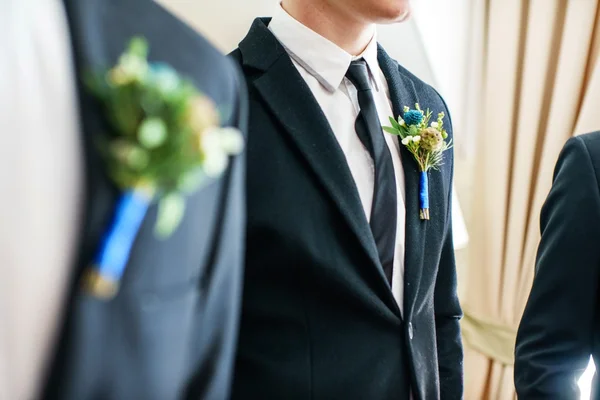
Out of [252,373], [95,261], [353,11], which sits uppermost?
[353,11]

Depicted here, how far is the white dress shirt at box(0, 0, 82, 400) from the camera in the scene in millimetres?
412

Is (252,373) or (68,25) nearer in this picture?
(68,25)

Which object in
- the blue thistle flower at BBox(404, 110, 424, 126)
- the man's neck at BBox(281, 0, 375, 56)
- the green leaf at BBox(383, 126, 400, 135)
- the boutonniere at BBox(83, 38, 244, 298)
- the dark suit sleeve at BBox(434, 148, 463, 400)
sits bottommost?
the dark suit sleeve at BBox(434, 148, 463, 400)

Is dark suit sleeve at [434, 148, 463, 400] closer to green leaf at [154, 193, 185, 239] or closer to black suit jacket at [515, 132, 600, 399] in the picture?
black suit jacket at [515, 132, 600, 399]

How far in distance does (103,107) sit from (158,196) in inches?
2.9

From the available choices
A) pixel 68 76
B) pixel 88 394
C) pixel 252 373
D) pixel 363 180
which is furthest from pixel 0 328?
pixel 363 180

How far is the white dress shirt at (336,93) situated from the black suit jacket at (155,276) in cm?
46

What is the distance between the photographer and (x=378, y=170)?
3.12ft

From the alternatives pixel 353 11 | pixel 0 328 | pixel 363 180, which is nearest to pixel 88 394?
pixel 0 328

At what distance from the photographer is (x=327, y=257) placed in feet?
2.80

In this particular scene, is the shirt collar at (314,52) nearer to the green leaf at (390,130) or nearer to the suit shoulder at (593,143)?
the green leaf at (390,130)

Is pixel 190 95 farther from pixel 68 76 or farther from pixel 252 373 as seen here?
pixel 252 373

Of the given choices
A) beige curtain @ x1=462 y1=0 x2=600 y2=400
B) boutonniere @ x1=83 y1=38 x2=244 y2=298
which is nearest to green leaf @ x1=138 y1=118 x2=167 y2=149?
boutonniere @ x1=83 y1=38 x2=244 y2=298

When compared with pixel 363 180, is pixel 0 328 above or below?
below
